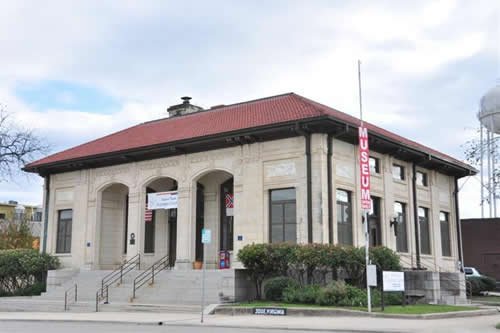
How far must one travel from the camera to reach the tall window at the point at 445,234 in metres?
34.8

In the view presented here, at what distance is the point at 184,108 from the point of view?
127 ft

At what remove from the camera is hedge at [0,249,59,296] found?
30.4m

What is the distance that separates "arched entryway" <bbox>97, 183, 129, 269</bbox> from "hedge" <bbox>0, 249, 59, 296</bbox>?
276 cm

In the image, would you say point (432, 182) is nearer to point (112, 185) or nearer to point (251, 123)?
point (251, 123)

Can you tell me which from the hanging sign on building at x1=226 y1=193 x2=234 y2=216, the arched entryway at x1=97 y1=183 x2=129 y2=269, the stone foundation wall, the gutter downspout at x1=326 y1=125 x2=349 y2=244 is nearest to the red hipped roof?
the gutter downspout at x1=326 y1=125 x2=349 y2=244

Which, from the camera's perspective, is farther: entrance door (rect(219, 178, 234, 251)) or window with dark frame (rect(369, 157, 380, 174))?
entrance door (rect(219, 178, 234, 251))

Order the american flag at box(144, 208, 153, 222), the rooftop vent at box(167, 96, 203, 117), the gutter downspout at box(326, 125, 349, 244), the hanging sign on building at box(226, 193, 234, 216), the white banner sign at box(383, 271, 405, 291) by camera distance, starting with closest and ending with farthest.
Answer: the white banner sign at box(383, 271, 405, 291) → the gutter downspout at box(326, 125, 349, 244) → the hanging sign on building at box(226, 193, 234, 216) → the american flag at box(144, 208, 153, 222) → the rooftop vent at box(167, 96, 203, 117)

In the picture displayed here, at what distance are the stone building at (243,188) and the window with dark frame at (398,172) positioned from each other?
0.17ft

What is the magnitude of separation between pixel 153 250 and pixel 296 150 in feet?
36.7

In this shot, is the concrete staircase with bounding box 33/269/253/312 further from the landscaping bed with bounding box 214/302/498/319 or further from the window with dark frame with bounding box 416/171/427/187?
the window with dark frame with bounding box 416/171/427/187

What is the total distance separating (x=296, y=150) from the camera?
25656 millimetres

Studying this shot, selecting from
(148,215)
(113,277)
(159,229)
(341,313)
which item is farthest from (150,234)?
(341,313)

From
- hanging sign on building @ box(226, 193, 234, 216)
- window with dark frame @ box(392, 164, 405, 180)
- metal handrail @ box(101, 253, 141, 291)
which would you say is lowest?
metal handrail @ box(101, 253, 141, 291)

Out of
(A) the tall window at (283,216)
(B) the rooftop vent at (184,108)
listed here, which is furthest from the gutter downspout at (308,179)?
(B) the rooftop vent at (184,108)
